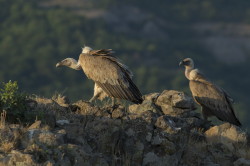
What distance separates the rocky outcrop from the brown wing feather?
6.31 ft

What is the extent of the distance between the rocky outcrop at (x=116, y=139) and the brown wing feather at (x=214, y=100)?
192cm

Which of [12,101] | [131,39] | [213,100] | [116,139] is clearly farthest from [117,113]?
[131,39]

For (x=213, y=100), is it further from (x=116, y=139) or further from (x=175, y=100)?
(x=116, y=139)

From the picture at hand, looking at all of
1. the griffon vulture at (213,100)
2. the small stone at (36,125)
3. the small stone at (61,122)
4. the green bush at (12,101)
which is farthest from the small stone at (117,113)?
the griffon vulture at (213,100)

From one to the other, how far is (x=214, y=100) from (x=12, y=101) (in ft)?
20.1

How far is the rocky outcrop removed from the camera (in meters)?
10.1

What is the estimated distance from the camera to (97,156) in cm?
1048

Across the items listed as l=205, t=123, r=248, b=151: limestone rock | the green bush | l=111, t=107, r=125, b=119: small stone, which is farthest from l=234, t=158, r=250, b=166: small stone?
the green bush

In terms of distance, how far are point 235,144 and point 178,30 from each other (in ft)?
493

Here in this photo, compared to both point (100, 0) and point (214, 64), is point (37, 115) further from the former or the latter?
point (100, 0)

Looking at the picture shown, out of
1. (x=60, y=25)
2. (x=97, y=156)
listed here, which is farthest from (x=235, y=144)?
(x=60, y=25)

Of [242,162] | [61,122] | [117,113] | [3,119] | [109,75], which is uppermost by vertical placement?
[109,75]

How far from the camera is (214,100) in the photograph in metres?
16.0

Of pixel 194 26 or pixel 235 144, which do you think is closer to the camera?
pixel 235 144
